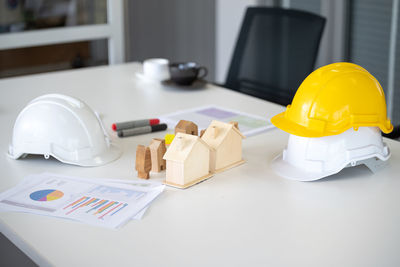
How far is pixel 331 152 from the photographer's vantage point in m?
1.24

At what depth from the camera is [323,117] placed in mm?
1217

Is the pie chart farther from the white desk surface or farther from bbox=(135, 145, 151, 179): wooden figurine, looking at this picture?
bbox=(135, 145, 151, 179): wooden figurine

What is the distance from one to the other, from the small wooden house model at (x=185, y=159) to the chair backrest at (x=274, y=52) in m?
1.07

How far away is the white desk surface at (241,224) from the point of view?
958mm

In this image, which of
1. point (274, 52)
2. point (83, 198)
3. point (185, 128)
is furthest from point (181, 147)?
point (274, 52)

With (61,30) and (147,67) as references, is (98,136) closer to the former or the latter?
(147,67)

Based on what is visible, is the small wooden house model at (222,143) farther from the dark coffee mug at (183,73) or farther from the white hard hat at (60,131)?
the dark coffee mug at (183,73)

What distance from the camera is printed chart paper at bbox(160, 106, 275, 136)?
161cm

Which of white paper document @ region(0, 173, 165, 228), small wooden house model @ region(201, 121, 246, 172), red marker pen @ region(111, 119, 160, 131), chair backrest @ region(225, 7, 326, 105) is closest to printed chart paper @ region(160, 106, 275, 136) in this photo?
red marker pen @ region(111, 119, 160, 131)

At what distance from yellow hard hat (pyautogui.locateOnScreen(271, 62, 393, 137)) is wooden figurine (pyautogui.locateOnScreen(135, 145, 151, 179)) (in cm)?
33

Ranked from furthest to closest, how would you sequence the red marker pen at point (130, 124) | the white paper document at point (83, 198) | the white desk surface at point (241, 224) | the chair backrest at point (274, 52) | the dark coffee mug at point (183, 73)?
the chair backrest at point (274, 52)
the dark coffee mug at point (183, 73)
the red marker pen at point (130, 124)
the white paper document at point (83, 198)
the white desk surface at point (241, 224)

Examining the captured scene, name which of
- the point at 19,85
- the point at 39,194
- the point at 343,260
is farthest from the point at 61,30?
the point at 343,260

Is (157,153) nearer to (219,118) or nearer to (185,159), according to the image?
(185,159)

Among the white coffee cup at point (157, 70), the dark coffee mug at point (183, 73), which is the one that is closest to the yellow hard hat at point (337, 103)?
the dark coffee mug at point (183, 73)
